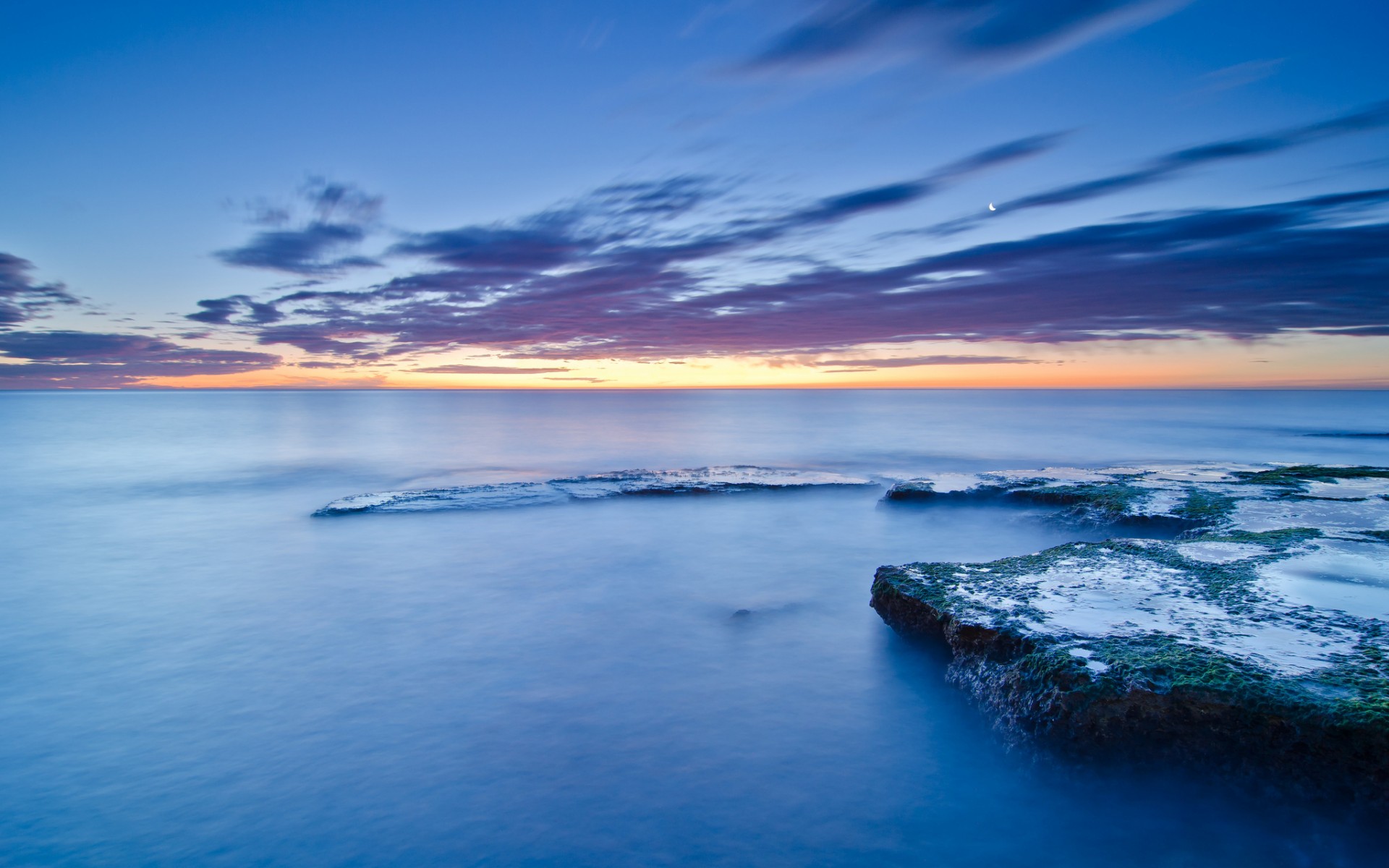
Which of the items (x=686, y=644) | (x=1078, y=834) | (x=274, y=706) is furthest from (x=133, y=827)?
(x=1078, y=834)

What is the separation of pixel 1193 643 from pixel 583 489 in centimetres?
1439

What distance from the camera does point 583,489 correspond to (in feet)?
59.3

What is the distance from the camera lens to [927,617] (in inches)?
297

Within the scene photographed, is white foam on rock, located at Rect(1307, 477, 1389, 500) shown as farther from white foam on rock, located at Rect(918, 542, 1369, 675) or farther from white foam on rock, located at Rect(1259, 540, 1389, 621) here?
white foam on rock, located at Rect(918, 542, 1369, 675)

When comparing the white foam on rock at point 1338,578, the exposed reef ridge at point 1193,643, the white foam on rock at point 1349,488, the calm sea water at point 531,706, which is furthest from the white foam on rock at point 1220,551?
the white foam on rock at point 1349,488

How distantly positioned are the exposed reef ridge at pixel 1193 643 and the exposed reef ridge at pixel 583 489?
9597 mm

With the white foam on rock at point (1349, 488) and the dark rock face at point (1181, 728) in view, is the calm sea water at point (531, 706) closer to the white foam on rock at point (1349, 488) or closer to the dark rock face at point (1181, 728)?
the dark rock face at point (1181, 728)

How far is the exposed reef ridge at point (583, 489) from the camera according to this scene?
16.3 metres

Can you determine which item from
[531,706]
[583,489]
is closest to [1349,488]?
[531,706]

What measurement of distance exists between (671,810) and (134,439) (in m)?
45.0

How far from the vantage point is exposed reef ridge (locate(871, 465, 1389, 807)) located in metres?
4.62

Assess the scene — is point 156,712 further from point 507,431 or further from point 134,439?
point 134,439

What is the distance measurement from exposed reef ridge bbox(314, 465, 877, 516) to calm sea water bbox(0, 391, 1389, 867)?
712 millimetres

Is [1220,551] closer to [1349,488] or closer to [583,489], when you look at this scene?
[1349,488]
